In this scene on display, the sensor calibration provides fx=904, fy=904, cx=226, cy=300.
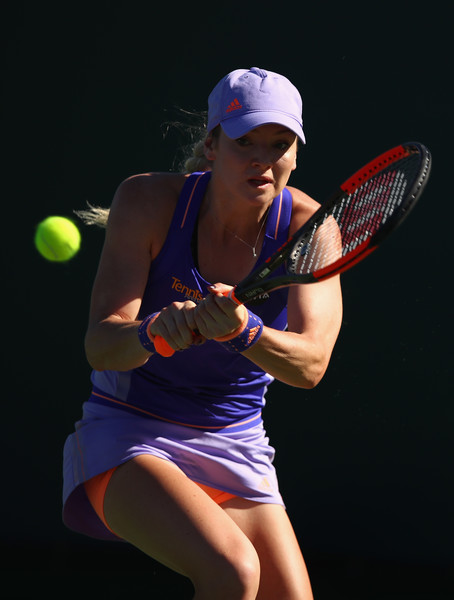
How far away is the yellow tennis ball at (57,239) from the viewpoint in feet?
10.6

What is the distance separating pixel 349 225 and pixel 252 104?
0.36m

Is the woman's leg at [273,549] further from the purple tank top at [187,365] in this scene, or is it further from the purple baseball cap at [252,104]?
the purple baseball cap at [252,104]

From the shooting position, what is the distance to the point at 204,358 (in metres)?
2.22

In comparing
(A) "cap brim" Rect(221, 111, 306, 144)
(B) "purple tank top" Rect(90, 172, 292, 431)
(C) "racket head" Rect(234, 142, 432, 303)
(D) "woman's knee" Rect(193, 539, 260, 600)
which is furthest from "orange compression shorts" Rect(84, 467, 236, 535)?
(A) "cap brim" Rect(221, 111, 306, 144)

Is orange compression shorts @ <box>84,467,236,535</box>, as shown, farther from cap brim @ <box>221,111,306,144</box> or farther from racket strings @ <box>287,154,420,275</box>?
cap brim @ <box>221,111,306,144</box>

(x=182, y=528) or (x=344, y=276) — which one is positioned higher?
(x=344, y=276)

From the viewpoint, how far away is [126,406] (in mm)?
2236

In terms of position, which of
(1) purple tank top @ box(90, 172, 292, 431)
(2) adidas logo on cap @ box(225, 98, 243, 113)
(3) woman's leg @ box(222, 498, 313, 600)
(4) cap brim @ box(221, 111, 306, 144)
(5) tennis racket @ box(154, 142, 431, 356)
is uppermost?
(2) adidas logo on cap @ box(225, 98, 243, 113)

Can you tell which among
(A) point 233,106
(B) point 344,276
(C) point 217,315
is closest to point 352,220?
(A) point 233,106

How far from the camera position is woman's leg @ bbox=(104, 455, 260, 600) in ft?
6.02

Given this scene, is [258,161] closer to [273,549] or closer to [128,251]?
[128,251]

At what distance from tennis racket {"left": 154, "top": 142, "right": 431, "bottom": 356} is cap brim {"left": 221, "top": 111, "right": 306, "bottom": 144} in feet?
0.73

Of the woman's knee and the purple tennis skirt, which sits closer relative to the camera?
the woman's knee

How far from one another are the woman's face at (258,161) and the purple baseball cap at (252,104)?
3cm
